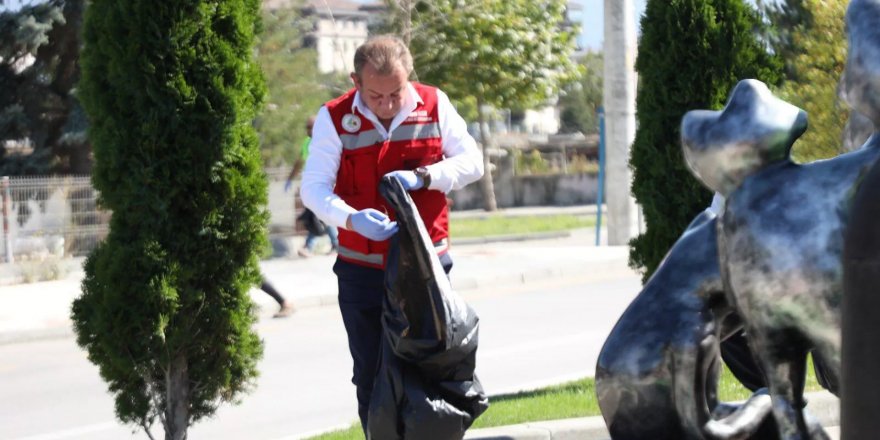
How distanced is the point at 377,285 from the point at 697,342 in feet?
8.59

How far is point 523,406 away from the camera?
6918mm

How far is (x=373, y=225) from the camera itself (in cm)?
447

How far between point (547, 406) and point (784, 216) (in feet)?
16.2

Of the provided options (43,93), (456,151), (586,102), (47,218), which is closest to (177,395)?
(456,151)

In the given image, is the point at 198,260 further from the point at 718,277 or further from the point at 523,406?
the point at 718,277

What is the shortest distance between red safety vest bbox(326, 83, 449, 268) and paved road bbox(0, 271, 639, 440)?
6.80 feet

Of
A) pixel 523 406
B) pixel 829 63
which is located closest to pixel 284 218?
pixel 829 63

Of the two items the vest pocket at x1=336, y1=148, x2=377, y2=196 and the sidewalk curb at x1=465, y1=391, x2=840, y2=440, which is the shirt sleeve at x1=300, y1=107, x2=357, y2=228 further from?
the sidewalk curb at x1=465, y1=391, x2=840, y2=440

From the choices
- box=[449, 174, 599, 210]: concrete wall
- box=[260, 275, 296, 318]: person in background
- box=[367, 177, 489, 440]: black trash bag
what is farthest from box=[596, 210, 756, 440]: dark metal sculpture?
box=[449, 174, 599, 210]: concrete wall

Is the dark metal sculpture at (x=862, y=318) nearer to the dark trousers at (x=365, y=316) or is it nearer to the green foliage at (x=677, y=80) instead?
the dark trousers at (x=365, y=316)

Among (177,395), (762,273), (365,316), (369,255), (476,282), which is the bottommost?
(476,282)

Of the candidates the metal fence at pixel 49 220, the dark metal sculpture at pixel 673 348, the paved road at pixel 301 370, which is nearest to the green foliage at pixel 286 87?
the metal fence at pixel 49 220

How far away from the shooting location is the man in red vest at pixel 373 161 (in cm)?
474

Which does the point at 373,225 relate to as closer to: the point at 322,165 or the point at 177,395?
the point at 322,165
